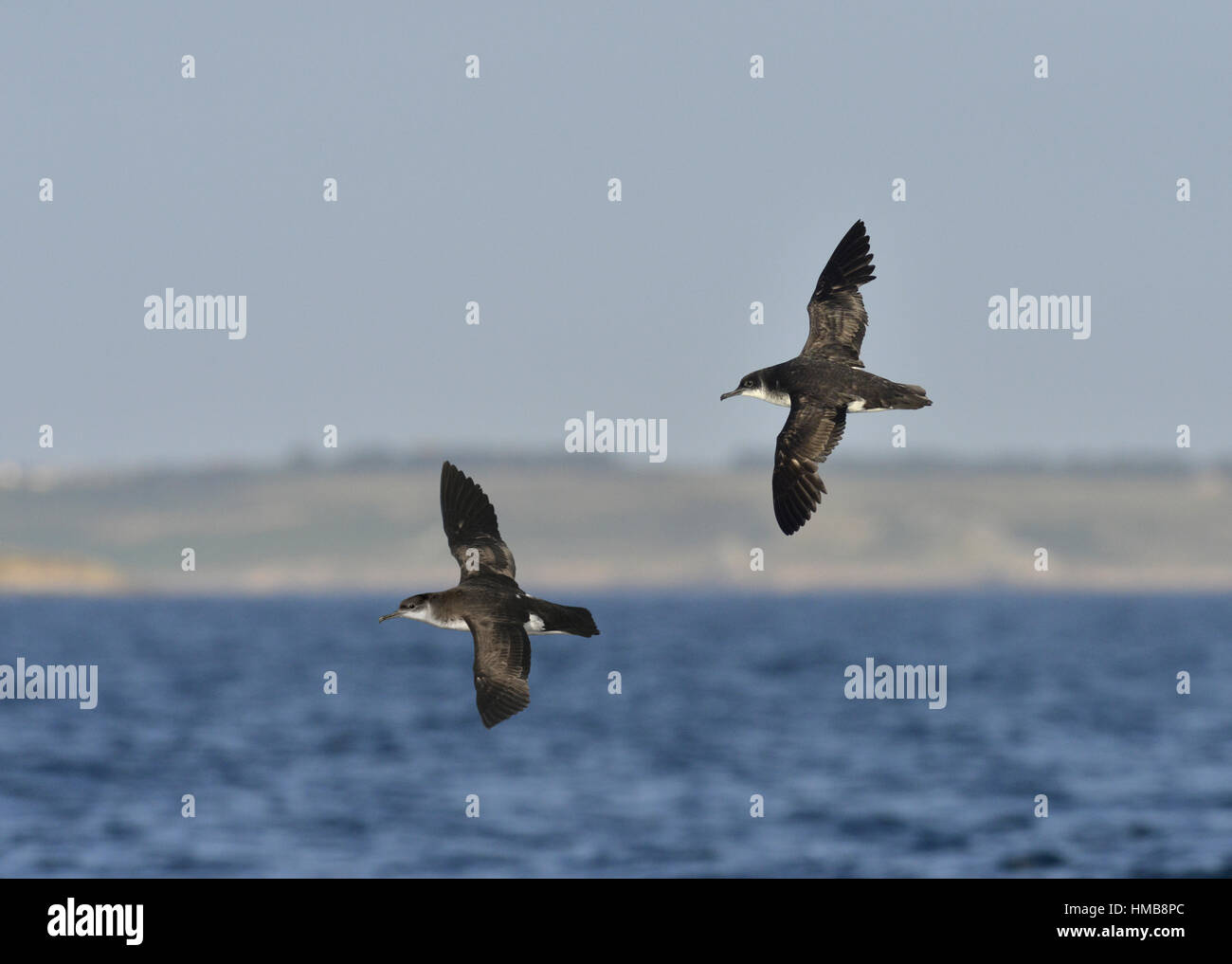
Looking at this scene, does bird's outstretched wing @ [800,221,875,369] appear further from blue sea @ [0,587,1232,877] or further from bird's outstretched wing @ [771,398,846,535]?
blue sea @ [0,587,1232,877]

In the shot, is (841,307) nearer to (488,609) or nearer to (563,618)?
(563,618)

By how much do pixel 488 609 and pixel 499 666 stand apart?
1.92 feet

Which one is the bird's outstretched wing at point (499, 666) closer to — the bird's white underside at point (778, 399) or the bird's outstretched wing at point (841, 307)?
the bird's white underside at point (778, 399)

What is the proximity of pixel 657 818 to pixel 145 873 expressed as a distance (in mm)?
23372

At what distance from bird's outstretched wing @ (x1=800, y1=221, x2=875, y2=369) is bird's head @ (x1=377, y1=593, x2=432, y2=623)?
12.8ft

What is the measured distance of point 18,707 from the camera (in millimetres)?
138125

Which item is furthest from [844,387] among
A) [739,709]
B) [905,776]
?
[739,709]

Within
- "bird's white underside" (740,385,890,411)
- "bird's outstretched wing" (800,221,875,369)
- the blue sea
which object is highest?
"bird's outstretched wing" (800,221,875,369)

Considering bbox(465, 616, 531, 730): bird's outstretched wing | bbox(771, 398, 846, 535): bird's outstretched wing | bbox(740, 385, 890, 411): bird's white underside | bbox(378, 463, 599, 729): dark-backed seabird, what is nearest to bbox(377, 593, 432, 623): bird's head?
A: bbox(378, 463, 599, 729): dark-backed seabird

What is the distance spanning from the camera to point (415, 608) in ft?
30.8

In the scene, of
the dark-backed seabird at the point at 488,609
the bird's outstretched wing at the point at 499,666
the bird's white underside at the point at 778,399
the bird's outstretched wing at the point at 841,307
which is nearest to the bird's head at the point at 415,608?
the dark-backed seabird at the point at 488,609

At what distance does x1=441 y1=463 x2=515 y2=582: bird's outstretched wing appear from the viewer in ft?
32.9

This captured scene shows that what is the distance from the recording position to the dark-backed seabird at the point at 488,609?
8781 millimetres

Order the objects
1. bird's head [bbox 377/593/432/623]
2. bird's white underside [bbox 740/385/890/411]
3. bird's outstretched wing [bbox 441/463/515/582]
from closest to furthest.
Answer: bird's head [bbox 377/593/432/623] < bird's outstretched wing [bbox 441/463/515/582] < bird's white underside [bbox 740/385/890/411]
